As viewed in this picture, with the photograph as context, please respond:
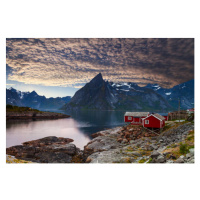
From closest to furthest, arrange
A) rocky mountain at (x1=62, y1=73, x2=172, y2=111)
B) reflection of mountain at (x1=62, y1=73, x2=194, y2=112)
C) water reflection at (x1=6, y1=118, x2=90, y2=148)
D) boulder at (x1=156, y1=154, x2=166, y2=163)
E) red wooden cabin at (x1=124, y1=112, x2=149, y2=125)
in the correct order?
boulder at (x1=156, y1=154, x2=166, y2=163) < water reflection at (x1=6, y1=118, x2=90, y2=148) < red wooden cabin at (x1=124, y1=112, x2=149, y2=125) < reflection of mountain at (x1=62, y1=73, x2=194, y2=112) < rocky mountain at (x1=62, y1=73, x2=172, y2=111)

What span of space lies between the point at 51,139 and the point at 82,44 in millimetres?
16113

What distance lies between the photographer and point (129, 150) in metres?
14.1

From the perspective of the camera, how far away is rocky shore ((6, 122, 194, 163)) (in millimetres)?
9570

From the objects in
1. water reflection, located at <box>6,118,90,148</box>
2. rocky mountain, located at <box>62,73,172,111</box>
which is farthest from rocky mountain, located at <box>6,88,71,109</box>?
rocky mountain, located at <box>62,73,172,111</box>

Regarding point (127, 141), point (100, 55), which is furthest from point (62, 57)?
point (127, 141)

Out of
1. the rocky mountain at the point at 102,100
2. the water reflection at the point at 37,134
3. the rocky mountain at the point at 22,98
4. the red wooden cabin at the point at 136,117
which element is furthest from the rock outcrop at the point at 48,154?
the rocky mountain at the point at 102,100

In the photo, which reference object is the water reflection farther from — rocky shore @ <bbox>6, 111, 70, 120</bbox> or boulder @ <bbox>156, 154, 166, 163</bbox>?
boulder @ <bbox>156, 154, 166, 163</bbox>

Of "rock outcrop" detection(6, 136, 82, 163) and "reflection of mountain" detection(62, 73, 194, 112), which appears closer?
"rock outcrop" detection(6, 136, 82, 163)

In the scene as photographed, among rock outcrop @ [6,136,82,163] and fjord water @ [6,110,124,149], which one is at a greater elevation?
rock outcrop @ [6,136,82,163]

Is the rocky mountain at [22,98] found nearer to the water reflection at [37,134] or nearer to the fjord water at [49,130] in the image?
the fjord water at [49,130]

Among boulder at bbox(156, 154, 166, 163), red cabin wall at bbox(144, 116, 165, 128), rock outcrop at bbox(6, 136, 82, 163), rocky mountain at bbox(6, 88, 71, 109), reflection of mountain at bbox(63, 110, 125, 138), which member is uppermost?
rocky mountain at bbox(6, 88, 71, 109)

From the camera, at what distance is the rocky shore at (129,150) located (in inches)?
377

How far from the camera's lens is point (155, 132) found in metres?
21.0

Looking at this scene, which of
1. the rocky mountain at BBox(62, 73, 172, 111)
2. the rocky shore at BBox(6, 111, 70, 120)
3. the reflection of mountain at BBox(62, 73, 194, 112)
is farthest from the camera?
the rocky mountain at BBox(62, 73, 172, 111)
